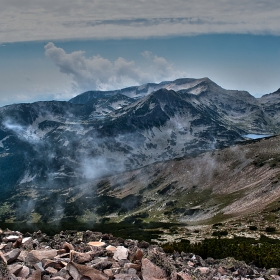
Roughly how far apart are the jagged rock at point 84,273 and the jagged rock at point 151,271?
9.56 ft

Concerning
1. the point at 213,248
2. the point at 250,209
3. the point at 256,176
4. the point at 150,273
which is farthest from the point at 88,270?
the point at 256,176

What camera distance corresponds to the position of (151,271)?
23266mm

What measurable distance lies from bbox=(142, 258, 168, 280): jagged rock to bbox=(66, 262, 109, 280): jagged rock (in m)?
2.91

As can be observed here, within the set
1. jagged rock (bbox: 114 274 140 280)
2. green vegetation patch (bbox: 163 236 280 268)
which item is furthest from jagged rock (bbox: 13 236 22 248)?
green vegetation patch (bbox: 163 236 280 268)

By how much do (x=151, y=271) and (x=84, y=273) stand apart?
195 inches

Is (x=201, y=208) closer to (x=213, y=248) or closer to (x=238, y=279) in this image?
(x=213, y=248)

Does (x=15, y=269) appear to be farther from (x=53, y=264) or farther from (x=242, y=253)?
(x=242, y=253)

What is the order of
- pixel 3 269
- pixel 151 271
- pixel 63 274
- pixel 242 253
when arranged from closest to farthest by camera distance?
1. pixel 3 269
2. pixel 63 274
3. pixel 151 271
4. pixel 242 253

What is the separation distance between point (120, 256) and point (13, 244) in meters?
11.3

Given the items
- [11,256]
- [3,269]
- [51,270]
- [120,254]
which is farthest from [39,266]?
[120,254]

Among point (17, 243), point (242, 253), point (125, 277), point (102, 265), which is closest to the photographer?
point (125, 277)

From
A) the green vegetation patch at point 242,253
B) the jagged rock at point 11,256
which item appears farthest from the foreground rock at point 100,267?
the green vegetation patch at point 242,253

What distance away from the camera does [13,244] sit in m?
30.9

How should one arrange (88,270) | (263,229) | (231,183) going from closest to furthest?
(88,270) < (263,229) < (231,183)
